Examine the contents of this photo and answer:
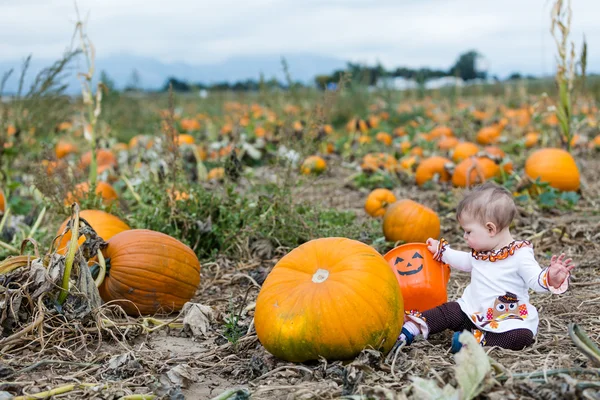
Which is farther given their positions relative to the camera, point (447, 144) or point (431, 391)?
point (447, 144)

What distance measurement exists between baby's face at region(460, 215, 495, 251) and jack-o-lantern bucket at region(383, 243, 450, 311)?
346 millimetres

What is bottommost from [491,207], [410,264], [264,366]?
[264,366]

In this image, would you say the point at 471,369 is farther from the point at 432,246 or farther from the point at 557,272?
the point at 432,246

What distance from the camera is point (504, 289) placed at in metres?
2.87

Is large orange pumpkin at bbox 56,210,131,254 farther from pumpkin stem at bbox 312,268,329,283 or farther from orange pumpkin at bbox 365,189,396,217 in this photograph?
orange pumpkin at bbox 365,189,396,217

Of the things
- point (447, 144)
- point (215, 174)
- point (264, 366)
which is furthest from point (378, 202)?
point (447, 144)

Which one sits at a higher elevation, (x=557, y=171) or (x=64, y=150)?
(x=64, y=150)

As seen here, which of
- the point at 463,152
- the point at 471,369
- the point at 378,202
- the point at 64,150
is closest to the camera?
the point at 471,369

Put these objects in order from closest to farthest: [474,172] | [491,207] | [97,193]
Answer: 1. [491,207]
2. [97,193]
3. [474,172]

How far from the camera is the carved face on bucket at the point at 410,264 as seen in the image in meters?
3.19

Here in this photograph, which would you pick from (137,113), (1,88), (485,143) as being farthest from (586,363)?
(137,113)

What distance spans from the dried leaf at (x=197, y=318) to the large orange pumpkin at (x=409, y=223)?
69.8 inches

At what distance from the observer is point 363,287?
2531 millimetres

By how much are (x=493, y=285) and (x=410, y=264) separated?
466 millimetres
